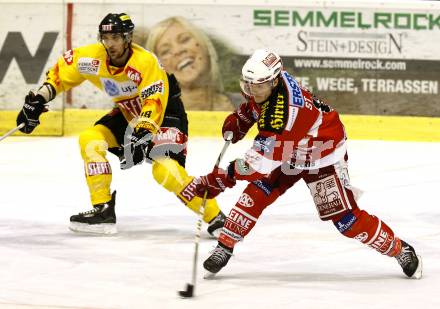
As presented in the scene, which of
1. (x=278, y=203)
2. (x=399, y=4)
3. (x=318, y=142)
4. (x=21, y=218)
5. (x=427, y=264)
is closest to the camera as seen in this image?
(x=318, y=142)

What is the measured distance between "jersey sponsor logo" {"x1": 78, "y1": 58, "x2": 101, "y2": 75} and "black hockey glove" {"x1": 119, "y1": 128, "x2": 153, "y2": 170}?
43 centimetres

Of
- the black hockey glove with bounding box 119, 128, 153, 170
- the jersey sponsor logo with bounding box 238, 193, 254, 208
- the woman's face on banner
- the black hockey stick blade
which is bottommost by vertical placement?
the woman's face on banner

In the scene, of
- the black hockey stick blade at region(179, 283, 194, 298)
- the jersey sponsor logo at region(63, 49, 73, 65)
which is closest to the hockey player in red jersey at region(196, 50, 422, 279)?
the black hockey stick blade at region(179, 283, 194, 298)

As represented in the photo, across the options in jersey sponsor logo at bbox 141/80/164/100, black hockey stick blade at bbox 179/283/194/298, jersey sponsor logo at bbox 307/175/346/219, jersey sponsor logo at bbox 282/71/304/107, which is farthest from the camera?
jersey sponsor logo at bbox 141/80/164/100

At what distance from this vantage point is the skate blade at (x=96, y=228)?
652 centimetres

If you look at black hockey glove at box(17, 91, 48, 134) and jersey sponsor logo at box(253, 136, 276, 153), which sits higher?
jersey sponsor logo at box(253, 136, 276, 153)

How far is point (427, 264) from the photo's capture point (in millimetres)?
5723

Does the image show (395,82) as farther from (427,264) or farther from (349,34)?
(427,264)

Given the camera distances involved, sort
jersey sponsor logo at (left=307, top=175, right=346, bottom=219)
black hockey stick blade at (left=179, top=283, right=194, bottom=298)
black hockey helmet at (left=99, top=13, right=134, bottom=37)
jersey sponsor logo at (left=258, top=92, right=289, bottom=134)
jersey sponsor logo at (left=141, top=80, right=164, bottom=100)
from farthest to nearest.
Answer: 1. jersey sponsor logo at (left=141, top=80, right=164, bottom=100)
2. black hockey helmet at (left=99, top=13, right=134, bottom=37)
3. jersey sponsor logo at (left=307, top=175, right=346, bottom=219)
4. jersey sponsor logo at (left=258, top=92, right=289, bottom=134)
5. black hockey stick blade at (left=179, top=283, right=194, bottom=298)

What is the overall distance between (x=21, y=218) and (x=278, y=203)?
1.75 metres

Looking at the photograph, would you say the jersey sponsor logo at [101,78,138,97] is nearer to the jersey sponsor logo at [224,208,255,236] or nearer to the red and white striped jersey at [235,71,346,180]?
the red and white striped jersey at [235,71,346,180]

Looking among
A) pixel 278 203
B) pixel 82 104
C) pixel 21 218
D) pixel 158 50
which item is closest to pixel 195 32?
pixel 158 50

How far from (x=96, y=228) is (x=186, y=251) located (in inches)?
28.3

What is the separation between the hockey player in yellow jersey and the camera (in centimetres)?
634
